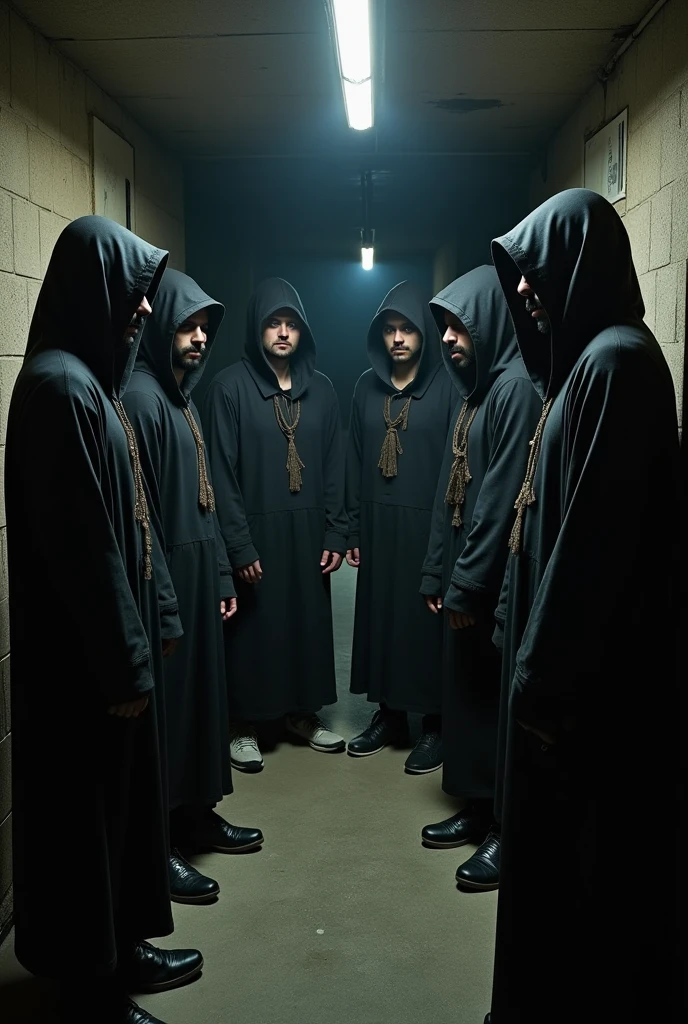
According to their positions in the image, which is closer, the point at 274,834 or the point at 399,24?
the point at 399,24

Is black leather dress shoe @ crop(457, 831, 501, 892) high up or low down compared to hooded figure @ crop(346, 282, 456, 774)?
down

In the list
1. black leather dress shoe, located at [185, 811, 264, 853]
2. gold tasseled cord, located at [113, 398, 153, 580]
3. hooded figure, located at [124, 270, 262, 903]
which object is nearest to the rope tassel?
hooded figure, located at [124, 270, 262, 903]

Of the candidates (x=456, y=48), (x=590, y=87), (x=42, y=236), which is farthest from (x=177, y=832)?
Answer: (x=590, y=87)

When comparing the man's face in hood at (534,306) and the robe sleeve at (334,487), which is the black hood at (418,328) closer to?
the robe sleeve at (334,487)

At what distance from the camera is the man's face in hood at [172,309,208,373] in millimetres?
2941

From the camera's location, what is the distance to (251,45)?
2928mm

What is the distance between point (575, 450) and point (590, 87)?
7.35 ft

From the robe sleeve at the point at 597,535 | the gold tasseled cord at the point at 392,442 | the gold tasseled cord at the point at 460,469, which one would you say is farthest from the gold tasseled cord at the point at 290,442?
the robe sleeve at the point at 597,535

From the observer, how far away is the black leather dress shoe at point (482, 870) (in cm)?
265

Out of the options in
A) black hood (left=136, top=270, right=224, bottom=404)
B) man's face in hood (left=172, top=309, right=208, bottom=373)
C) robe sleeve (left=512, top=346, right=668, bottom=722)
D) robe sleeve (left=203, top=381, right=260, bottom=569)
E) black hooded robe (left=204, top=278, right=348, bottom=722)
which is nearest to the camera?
robe sleeve (left=512, top=346, right=668, bottom=722)

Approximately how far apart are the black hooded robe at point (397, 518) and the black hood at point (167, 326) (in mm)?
981

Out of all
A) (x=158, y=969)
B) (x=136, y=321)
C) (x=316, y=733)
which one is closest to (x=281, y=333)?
(x=136, y=321)

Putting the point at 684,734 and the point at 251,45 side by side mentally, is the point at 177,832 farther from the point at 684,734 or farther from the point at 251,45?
the point at 251,45

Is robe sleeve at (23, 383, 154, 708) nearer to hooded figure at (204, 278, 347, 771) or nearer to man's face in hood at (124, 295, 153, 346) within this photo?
man's face in hood at (124, 295, 153, 346)
